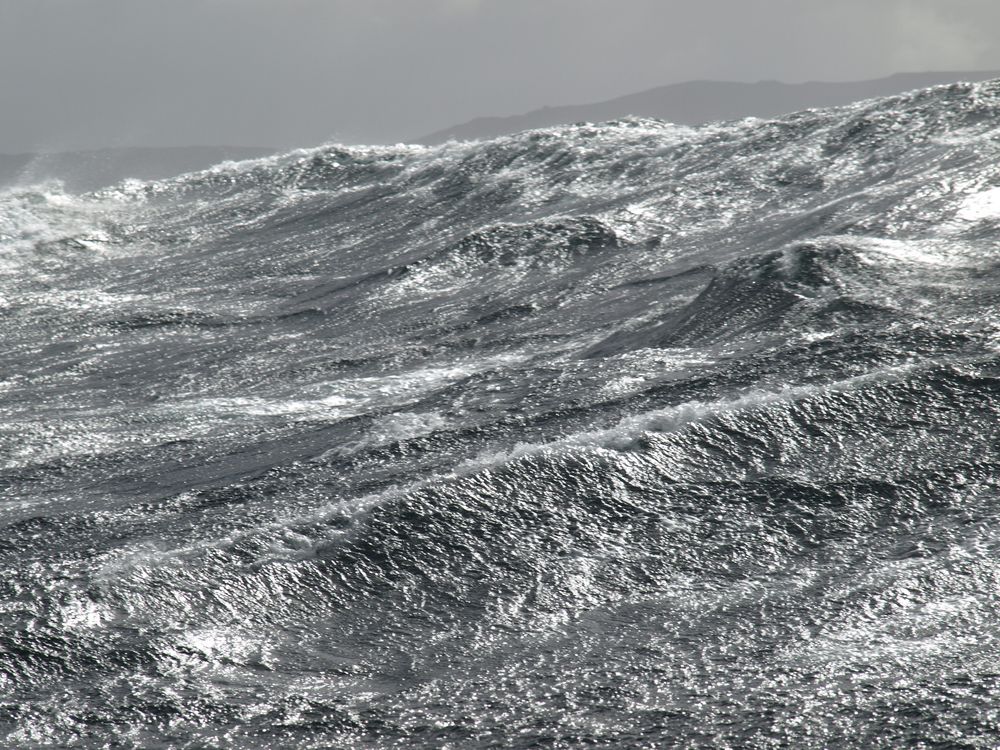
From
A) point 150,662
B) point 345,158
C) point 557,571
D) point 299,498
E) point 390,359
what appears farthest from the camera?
point 345,158

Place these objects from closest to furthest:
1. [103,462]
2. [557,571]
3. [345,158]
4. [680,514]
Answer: [557,571] < [680,514] < [103,462] < [345,158]

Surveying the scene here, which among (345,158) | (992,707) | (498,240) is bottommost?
(992,707)

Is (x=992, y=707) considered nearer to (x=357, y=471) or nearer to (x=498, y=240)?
(x=357, y=471)

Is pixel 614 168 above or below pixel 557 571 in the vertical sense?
above

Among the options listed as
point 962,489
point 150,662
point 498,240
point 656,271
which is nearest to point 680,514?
point 962,489

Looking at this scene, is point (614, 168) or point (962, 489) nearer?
point (962, 489)

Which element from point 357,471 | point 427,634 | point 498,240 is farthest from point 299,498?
point 498,240
